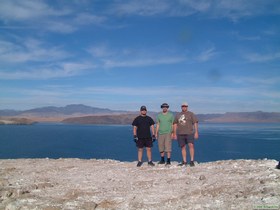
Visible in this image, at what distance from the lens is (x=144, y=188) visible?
998 centimetres

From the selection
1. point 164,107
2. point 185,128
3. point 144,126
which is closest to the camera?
point 185,128

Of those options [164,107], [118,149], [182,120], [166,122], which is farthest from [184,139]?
[118,149]

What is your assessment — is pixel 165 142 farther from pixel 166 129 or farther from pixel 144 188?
pixel 144 188

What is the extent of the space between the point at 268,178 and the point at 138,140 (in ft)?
18.5

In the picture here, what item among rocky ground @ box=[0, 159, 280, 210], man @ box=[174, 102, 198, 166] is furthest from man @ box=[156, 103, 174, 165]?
rocky ground @ box=[0, 159, 280, 210]

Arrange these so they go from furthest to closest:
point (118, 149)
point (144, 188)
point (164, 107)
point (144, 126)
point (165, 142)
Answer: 1. point (118, 149)
2. point (144, 126)
3. point (165, 142)
4. point (164, 107)
5. point (144, 188)

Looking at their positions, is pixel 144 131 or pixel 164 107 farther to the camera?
pixel 144 131

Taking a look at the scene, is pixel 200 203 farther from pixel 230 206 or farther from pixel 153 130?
pixel 153 130

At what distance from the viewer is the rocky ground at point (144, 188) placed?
817cm

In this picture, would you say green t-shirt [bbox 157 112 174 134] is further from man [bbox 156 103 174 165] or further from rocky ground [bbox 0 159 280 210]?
rocky ground [bbox 0 159 280 210]

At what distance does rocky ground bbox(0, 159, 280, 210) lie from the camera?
8.17 m

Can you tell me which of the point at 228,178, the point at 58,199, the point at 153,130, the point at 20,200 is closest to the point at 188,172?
the point at 228,178

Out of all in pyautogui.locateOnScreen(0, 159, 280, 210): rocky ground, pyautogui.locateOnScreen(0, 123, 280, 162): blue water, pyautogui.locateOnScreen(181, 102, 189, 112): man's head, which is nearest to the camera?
pyautogui.locateOnScreen(0, 159, 280, 210): rocky ground

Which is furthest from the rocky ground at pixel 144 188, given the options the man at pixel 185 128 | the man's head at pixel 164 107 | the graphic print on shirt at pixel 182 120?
the man's head at pixel 164 107
